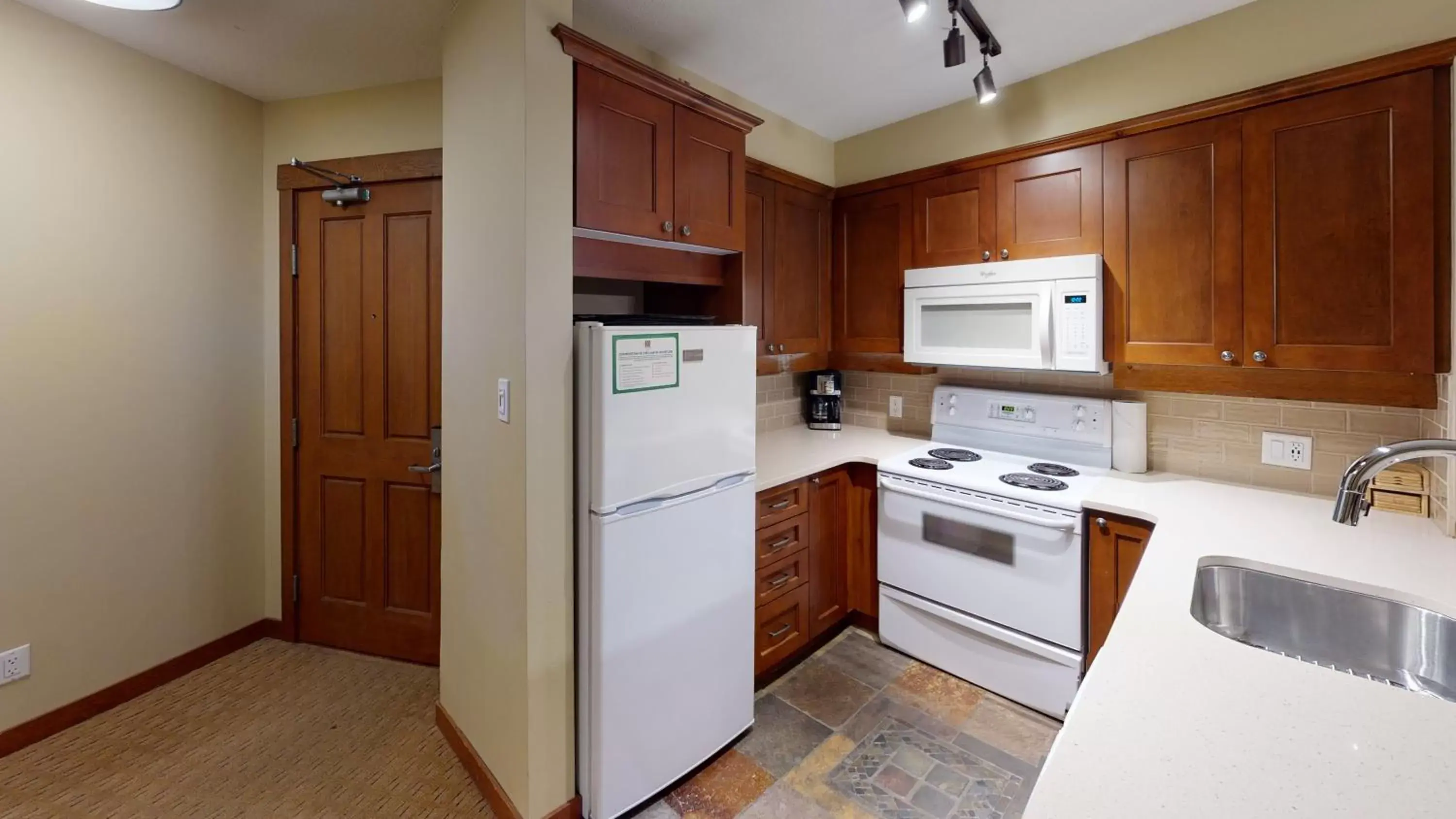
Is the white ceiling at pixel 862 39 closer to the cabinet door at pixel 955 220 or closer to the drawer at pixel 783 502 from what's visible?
the cabinet door at pixel 955 220

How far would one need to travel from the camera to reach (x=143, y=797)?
5.91 ft

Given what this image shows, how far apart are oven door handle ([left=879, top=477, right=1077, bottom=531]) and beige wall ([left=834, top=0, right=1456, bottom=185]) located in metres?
1.54

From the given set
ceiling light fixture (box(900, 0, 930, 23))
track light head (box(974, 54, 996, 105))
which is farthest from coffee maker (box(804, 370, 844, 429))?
ceiling light fixture (box(900, 0, 930, 23))

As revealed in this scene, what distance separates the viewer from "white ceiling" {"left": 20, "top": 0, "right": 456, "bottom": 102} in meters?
1.87

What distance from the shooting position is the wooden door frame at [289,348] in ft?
8.15

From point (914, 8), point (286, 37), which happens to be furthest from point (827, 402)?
point (286, 37)

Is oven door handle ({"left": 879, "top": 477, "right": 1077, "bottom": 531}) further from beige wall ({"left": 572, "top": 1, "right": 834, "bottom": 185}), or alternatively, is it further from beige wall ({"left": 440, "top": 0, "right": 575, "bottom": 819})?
beige wall ({"left": 572, "top": 1, "right": 834, "bottom": 185})

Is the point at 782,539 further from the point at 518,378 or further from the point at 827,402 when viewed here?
the point at 518,378

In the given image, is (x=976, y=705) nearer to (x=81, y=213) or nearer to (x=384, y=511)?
(x=384, y=511)

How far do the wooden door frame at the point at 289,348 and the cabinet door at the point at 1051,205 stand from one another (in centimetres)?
254

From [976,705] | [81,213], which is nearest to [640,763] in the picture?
[976,705]

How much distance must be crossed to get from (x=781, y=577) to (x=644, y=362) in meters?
1.20

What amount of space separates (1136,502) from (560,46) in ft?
7.52

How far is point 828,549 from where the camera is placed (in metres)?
2.62
